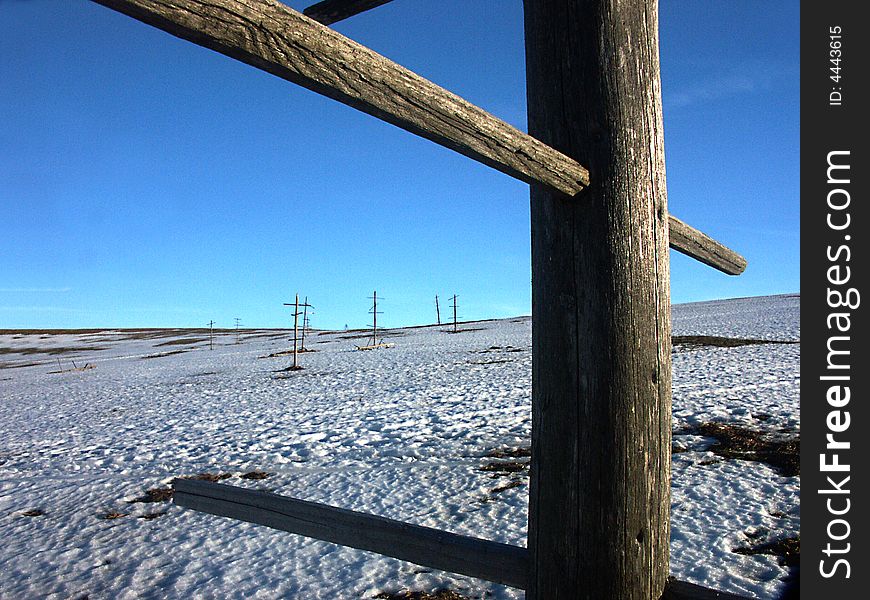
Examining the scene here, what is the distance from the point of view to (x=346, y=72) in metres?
1.23

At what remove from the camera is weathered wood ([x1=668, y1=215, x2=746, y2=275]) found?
82.2 inches

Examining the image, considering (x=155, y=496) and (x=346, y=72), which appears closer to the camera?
(x=346, y=72)

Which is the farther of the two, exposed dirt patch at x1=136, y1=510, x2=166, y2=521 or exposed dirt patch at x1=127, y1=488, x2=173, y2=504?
exposed dirt patch at x1=127, y1=488, x2=173, y2=504

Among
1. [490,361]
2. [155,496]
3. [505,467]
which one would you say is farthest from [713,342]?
[155,496]

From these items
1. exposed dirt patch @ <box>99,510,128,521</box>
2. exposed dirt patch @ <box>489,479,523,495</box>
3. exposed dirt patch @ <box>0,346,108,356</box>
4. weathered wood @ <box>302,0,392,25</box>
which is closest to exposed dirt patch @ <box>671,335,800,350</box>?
exposed dirt patch @ <box>489,479,523,495</box>

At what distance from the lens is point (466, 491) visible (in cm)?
630

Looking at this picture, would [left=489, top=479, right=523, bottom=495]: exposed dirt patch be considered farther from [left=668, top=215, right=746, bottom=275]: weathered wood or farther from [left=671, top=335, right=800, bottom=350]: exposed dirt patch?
[left=671, top=335, right=800, bottom=350]: exposed dirt patch

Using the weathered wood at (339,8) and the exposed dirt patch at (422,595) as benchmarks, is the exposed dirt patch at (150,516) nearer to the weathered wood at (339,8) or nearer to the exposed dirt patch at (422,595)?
the exposed dirt patch at (422,595)

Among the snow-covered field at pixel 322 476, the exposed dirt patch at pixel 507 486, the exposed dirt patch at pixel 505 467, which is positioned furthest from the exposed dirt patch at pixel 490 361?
the exposed dirt patch at pixel 507 486

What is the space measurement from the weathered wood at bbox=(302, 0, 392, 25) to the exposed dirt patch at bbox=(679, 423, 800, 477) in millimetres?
6497

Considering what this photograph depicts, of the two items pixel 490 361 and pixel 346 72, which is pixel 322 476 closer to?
pixel 346 72

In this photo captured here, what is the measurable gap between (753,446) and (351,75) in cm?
791

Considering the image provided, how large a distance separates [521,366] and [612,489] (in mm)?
15545

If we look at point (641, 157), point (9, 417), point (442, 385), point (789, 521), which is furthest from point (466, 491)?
point (9, 417)
